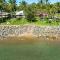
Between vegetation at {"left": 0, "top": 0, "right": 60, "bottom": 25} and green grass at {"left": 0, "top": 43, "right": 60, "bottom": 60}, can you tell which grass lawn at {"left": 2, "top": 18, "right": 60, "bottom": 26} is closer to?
vegetation at {"left": 0, "top": 0, "right": 60, "bottom": 25}

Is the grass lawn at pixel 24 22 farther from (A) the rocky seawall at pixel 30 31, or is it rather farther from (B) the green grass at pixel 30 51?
(B) the green grass at pixel 30 51

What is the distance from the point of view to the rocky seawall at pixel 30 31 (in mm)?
48759

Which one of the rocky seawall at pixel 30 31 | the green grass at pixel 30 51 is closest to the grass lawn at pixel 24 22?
the rocky seawall at pixel 30 31

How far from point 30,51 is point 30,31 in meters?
14.0

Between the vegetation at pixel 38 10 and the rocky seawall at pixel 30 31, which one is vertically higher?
the vegetation at pixel 38 10

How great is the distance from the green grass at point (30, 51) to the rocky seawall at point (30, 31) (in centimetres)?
633

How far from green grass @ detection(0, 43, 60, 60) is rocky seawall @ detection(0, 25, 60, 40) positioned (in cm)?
633

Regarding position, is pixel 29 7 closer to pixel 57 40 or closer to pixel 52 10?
pixel 52 10

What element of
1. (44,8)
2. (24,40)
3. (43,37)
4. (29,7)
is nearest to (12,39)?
(24,40)

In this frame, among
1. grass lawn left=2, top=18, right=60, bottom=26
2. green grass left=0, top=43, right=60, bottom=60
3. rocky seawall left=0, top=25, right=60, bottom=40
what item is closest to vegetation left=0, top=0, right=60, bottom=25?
grass lawn left=2, top=18, right=60, bottom=26

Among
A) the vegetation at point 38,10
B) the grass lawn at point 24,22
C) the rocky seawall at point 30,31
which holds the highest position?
the vegetation at point 38,10

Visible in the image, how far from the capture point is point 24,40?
45812 mm

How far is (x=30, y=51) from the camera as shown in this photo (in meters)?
36.8

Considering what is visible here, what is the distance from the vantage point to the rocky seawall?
4876 cm
